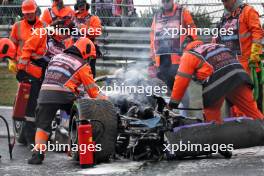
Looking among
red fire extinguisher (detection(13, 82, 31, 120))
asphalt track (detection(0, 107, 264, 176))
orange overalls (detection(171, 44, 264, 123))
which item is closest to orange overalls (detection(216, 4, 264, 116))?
orange overalls (detection(171, 44, 264, 123))

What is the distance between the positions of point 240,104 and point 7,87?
7503 millimetres

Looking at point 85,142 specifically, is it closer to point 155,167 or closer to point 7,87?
point 155,167

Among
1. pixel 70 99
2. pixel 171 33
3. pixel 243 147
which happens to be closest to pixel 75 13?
pixel 171 33

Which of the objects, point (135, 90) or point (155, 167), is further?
point (135, 90)

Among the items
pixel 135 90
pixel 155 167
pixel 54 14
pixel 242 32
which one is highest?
pixel 54 14

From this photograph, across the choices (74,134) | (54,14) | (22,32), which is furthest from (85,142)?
(54,14)

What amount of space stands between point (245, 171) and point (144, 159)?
1.31 meters

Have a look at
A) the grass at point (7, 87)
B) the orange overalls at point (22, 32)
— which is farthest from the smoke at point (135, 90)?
the grass at point (7, 87)

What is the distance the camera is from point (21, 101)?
9.77 metres

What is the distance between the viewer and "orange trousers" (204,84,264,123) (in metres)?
8.77

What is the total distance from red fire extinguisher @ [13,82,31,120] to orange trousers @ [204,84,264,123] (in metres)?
2.44

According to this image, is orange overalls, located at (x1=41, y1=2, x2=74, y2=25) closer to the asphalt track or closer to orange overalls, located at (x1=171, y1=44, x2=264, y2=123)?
the asphalt track

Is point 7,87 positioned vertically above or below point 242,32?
below

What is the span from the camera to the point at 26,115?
9.84m
